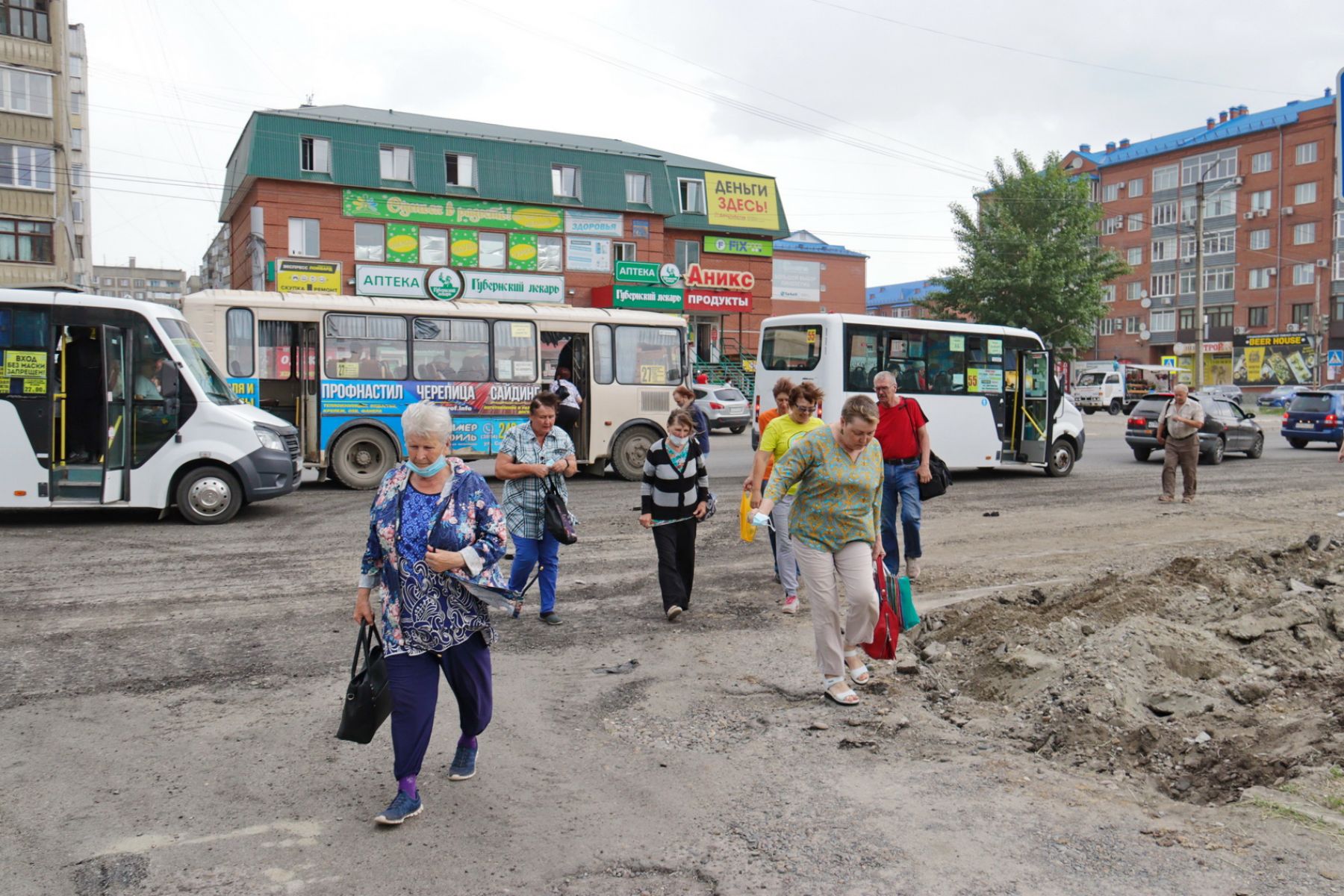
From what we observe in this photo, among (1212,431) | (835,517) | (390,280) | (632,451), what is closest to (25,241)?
(390,280)

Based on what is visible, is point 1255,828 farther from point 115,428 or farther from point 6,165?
point 6,165

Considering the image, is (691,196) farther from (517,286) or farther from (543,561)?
(543,561)

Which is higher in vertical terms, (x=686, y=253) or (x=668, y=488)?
(x=686, y=253)

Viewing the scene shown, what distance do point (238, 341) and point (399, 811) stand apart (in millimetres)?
12997

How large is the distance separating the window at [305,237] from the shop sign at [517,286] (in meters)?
5.59

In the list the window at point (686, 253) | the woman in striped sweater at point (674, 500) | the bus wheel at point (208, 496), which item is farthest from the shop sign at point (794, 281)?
the woman in striped sweater at point (674, 500)

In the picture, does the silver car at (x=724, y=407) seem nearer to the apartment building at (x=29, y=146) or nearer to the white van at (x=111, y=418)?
the white van at (x=111, y=418)

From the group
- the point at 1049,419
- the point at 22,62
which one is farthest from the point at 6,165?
the point at 1049,419

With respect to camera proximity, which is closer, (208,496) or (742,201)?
(208,496)

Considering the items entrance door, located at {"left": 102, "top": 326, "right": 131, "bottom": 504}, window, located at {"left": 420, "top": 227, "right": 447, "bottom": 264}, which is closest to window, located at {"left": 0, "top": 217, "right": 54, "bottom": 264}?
window, located at {"left": 420, "top": 227, "right": 447, "bottom": 264}

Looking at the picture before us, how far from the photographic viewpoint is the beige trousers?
19.5 feet

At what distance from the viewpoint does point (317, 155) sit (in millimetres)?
39500

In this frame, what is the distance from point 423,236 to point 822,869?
4003 cm

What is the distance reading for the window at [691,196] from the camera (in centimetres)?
4744
